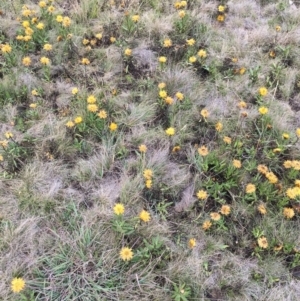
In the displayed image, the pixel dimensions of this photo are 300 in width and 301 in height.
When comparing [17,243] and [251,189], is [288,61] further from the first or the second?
[17,243]

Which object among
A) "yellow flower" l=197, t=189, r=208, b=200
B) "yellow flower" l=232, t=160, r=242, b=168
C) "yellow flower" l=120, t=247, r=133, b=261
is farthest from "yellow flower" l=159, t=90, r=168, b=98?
"yellow flower" l=120, t=247, r=133, b=261

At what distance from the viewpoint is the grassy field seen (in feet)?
8.25

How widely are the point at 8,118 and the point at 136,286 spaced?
1.89 metres

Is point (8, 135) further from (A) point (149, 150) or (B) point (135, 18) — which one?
(B) point (135, 18)

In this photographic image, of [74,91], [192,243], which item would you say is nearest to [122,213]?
[192,243]

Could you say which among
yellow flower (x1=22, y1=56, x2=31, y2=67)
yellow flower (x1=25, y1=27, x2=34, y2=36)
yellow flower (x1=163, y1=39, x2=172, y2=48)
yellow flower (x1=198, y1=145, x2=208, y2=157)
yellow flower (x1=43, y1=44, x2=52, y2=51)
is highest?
yellow flower (x1=25, y1=27, x2=34, y2=36)

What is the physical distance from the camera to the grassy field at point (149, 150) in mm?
2516

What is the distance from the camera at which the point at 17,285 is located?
7.58 ft

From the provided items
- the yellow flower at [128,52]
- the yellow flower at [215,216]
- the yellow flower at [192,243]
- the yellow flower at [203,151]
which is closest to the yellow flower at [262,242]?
the yellow flower at [215,216]

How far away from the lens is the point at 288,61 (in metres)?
3.96

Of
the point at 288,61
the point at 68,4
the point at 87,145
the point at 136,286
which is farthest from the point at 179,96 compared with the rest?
the point at 68,4

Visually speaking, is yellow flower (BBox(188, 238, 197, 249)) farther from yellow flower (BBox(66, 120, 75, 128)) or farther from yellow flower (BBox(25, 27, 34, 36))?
yellow flower (BBox(25, 27, 34, 36))

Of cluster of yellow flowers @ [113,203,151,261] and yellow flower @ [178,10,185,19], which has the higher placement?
yellow flower @ [178,10,185,19]

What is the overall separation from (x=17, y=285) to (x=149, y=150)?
4.88 feet
